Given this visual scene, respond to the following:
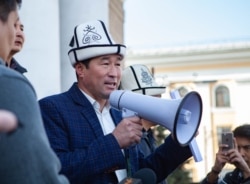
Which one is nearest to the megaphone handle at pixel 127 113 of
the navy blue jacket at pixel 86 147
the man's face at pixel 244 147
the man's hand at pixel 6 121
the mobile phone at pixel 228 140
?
the navy blue jacket at pixel 86 147

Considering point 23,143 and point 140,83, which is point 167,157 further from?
point 23,143

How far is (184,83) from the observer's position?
34.5 meters

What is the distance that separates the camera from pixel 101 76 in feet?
8.70

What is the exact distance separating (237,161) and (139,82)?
3.29 feet

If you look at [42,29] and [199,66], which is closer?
[42,29]

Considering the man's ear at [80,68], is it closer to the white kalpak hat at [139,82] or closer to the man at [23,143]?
the white kalpak hat at [139,82]

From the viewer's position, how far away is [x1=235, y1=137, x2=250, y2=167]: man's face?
336cm

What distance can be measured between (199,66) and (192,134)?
3229cm

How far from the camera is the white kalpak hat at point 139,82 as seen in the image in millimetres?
3789

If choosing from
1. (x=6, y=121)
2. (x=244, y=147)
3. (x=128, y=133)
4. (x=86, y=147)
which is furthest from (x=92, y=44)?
(x=6, y=121)

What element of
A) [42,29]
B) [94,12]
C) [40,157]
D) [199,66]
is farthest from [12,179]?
[199,66]

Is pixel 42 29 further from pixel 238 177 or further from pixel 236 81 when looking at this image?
pixel 236 81

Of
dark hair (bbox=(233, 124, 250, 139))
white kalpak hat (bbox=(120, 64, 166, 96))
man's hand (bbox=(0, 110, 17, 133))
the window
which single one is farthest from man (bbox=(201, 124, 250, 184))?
the window

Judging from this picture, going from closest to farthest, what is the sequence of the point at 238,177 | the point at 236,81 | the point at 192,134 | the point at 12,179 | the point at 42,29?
the point at 12,179 < the point at 192,134 < the point at 238,177 < the point at 42,29 < the point at 236,81
